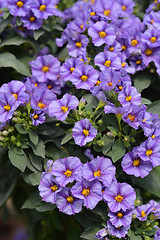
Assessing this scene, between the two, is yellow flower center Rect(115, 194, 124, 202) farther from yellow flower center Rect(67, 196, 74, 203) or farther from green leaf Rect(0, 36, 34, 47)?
green leaf Rect(0, 36, 34, 47)

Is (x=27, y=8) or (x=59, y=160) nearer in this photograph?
(x=59, y=160)

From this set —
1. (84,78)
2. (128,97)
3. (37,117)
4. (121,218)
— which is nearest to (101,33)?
(84,78)

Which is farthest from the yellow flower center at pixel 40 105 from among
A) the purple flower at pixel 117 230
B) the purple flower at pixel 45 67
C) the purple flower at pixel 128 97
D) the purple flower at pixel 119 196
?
the purple flower at pixel 117 230

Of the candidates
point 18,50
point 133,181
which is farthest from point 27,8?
point 133,181

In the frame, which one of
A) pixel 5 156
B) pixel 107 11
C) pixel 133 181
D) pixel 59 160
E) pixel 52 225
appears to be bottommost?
pixel 52 225

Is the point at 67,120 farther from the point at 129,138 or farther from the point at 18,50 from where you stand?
the point at 18,50

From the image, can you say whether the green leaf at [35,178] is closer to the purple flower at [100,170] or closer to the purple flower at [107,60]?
the purple flower at [100,170]

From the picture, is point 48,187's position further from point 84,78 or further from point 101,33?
point 101,33

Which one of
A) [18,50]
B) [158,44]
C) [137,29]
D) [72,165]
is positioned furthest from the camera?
[18,50]
